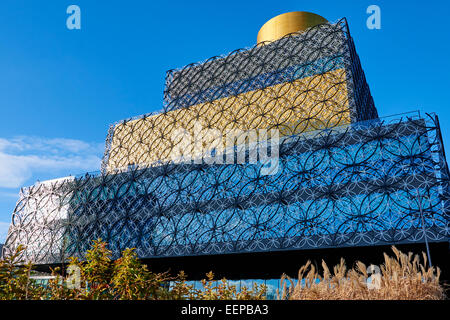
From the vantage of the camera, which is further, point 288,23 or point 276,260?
point 288,23

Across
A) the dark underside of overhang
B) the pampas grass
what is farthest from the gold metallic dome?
the pampas grass

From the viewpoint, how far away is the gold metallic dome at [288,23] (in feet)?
166

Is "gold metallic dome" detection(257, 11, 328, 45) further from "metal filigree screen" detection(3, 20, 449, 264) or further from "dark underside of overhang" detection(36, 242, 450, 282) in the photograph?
"dark underside of overhang" detection(36, 242, 450, 282)

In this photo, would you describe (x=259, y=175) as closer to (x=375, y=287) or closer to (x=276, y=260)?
(x=276, y=260)

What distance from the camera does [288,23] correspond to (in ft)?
167

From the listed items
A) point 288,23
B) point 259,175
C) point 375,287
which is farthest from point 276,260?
point 288,23

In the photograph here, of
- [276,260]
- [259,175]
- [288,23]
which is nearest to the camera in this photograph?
[276,260]

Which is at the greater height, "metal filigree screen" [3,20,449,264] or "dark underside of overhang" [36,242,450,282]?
"metal filigree screen" [3,20,449,264]

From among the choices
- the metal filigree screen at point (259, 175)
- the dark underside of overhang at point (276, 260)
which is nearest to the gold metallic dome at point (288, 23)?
the metal filigree screen at point (259, 175)

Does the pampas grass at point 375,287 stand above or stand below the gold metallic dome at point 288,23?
below

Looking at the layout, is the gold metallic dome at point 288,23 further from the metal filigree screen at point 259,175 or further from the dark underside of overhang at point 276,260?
the dark underside of overhang at point 276,260

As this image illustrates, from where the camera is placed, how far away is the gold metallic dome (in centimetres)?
5062

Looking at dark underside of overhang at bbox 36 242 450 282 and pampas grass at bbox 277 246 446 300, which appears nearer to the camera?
pampas grass at bbox 277 246 446 300
